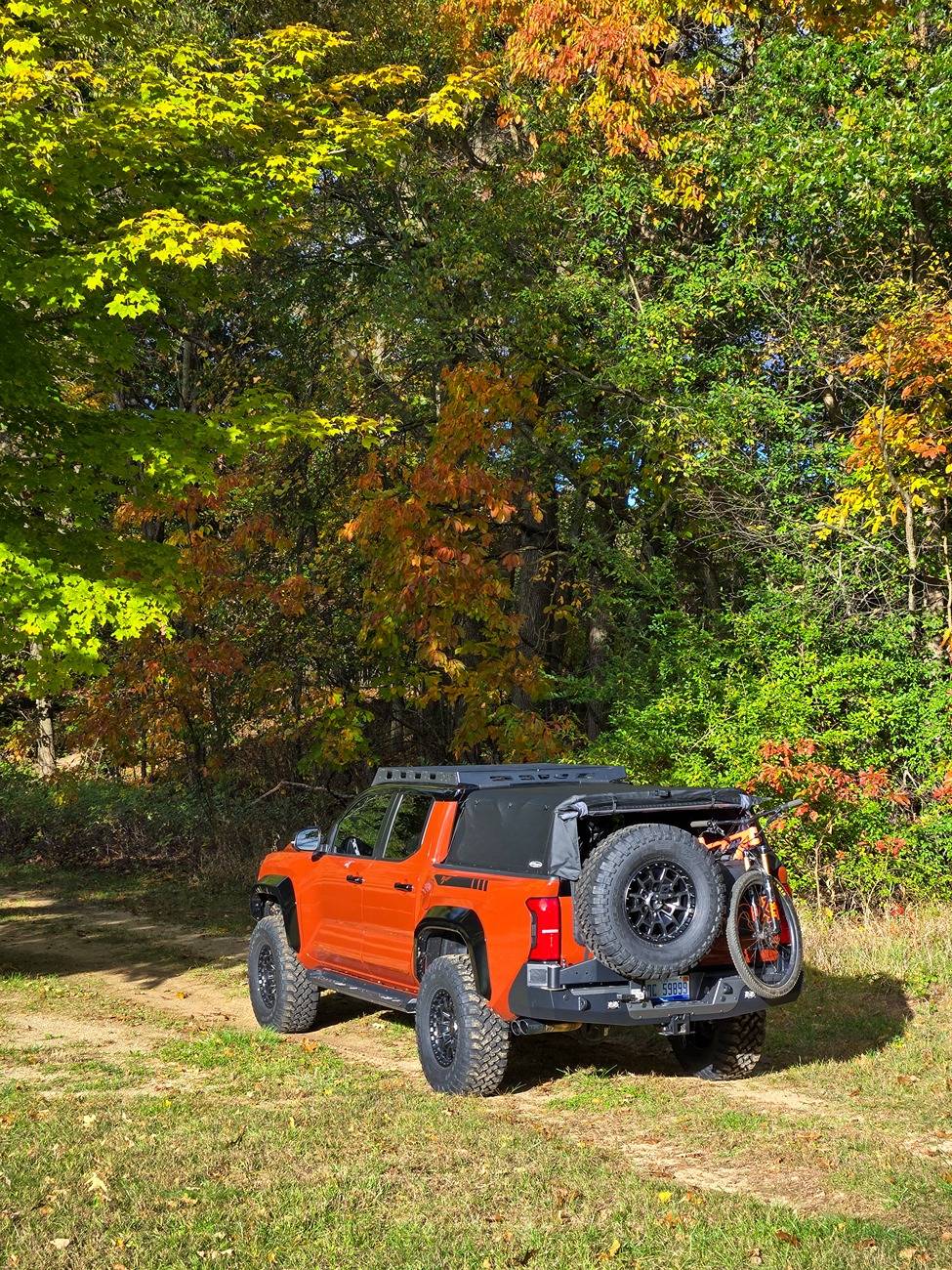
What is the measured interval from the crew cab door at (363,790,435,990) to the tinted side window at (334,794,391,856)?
7.4 inches

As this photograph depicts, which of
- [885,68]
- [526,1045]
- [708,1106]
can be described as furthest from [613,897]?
[885,68]

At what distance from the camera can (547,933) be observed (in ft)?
24.4

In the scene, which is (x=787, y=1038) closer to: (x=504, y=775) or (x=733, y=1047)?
(x=733, y=1047)

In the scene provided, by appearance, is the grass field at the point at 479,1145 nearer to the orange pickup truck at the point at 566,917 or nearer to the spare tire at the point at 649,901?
the orange pickup truck at the point at 566,917

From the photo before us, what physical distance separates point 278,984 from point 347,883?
1158 mm

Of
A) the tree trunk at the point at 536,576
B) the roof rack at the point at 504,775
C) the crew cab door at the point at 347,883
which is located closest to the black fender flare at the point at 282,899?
the crew cab door at the point at 347,883

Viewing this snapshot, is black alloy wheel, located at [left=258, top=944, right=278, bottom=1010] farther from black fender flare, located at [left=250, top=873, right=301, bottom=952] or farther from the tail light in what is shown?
the tail light

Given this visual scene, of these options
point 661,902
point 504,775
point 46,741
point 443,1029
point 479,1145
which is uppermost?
point 46,741

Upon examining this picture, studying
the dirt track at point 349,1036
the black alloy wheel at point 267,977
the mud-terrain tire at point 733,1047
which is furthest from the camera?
the black alloy wheel at point 267,977

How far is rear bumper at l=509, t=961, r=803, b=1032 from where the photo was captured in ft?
24.3

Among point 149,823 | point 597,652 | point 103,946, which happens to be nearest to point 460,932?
point 103,946

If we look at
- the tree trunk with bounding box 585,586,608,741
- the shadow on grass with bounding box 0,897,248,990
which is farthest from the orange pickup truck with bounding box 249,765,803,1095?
the tree trunk with bounding box 585,586,608,741

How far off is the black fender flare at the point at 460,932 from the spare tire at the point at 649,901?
0.75 m

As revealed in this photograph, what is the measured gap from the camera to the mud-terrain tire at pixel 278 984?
1008cm
